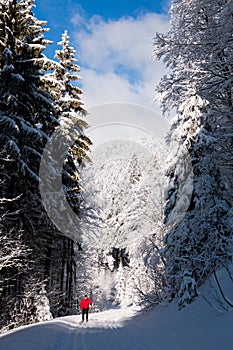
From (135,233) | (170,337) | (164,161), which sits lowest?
(170,337)

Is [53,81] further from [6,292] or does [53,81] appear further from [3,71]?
[6,292]

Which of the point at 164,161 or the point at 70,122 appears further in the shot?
the point at 70,122

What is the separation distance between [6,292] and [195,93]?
35.5 feet

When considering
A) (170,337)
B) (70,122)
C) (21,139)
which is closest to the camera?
(170,337)

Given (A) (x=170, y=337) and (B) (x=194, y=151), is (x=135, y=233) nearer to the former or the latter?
(B) (x=194, y=151)

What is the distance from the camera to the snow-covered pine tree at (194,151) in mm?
8961

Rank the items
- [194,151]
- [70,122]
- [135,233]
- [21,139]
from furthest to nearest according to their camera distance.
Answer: [135,233]
[70,122]
[21,139]
[194,151]

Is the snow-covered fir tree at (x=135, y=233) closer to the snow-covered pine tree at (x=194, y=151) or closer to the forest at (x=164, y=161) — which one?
the forest at (x=164, y=161)

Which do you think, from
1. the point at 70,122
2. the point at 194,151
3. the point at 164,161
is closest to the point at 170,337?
the point at 194,151

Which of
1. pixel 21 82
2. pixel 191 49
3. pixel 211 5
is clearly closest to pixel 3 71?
pixel 21 82

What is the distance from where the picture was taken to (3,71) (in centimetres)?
1285

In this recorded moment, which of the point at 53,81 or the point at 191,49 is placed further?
the point at 53,81

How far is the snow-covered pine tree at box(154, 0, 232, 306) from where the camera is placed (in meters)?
8.96

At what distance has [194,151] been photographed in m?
10.2
